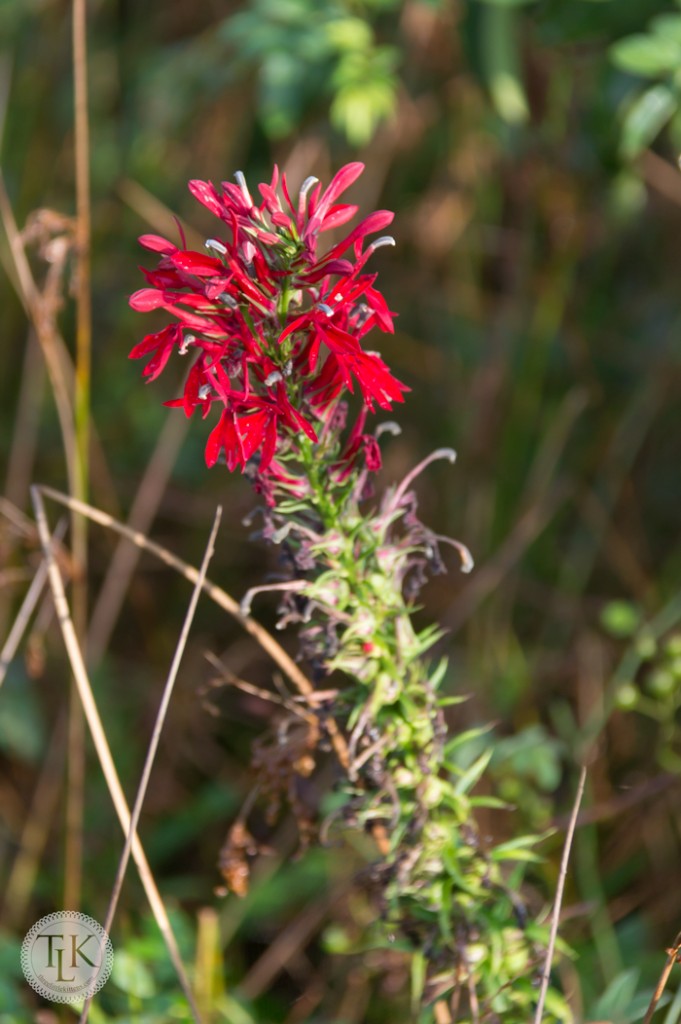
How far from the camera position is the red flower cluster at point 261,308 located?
42.2 inches

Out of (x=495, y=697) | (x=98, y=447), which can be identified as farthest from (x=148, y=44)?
(x=495, y=697)

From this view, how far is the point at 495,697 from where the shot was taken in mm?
2488

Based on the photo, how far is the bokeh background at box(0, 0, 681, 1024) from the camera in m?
2.05

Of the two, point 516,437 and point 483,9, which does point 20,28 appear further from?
point 516,437

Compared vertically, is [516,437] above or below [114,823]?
above

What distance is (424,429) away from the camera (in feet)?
10.4

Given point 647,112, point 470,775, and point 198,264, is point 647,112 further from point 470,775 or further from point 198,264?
point 470,775

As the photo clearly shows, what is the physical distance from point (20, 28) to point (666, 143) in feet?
6.92

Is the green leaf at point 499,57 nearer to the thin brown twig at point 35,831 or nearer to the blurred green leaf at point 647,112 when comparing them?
the blurred green leaf at point 647,112

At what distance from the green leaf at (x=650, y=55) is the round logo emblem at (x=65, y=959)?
169 cm

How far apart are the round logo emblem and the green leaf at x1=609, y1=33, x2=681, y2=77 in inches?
66.4

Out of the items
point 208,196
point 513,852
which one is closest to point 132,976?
point 513,852

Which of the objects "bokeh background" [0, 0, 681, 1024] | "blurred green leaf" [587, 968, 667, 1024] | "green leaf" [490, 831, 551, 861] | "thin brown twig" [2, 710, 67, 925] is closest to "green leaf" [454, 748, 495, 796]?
"green leaf" [490, 831, 551, 861]

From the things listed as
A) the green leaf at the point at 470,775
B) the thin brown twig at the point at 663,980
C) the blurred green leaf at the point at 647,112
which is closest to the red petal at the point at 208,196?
the green leaf at the point at 470,775
